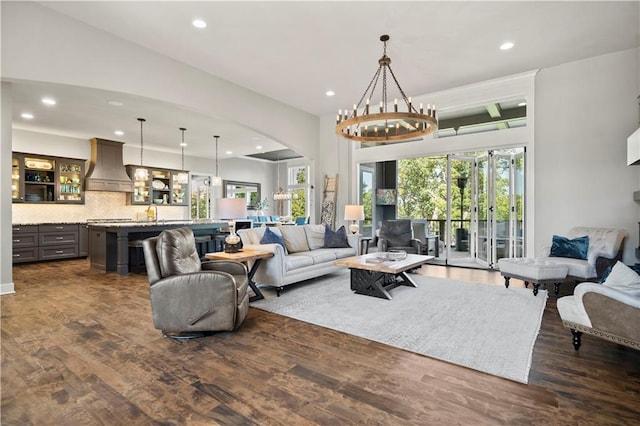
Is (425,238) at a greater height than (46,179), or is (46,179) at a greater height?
(46,179)

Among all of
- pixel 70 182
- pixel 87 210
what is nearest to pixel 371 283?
pixel 87 210

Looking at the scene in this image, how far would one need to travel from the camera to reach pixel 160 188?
10.0 metres

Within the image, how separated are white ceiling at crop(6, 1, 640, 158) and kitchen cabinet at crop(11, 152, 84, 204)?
5.87ft

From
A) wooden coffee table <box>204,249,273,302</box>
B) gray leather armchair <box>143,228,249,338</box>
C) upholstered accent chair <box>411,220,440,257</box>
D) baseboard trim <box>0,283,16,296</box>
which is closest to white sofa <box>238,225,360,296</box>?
wooden coffee table <box>204,249,273,302</box>

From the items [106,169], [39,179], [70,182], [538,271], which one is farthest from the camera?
[106,169]

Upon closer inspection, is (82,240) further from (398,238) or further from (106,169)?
(398,238)

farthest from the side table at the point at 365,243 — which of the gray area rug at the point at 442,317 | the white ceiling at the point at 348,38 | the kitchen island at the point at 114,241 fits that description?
the kitchen island at the point at 114,241

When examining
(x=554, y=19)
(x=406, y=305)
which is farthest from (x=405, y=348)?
(x=554, y=19)

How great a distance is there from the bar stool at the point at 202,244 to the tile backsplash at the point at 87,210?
356cm

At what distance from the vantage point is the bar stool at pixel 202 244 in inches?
275

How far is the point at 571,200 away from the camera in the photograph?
16.7 ft

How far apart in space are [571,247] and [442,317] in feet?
8.45

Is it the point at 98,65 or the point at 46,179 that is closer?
the point at 98,65

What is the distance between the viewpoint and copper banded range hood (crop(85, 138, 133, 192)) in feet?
27.2
